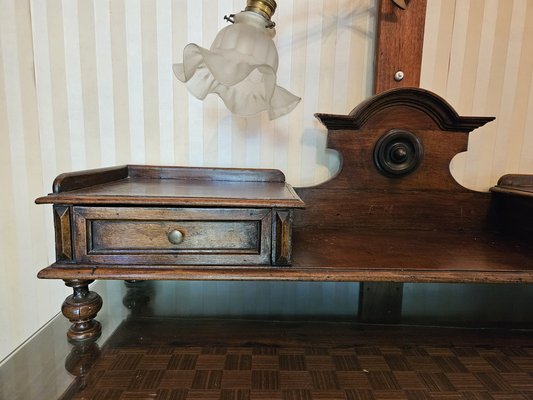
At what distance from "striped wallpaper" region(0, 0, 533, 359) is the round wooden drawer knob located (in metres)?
0.45

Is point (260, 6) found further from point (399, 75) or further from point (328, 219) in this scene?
point (328, 219)

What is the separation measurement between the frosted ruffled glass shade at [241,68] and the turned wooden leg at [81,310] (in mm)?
446

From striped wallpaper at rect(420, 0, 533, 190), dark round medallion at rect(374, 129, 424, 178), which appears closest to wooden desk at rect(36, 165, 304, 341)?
dark round medallion at rect(374, 129, 424, 178)

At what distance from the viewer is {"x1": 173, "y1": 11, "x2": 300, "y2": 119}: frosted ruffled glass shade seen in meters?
0.65

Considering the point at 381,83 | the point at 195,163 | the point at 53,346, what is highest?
the point at 381,83

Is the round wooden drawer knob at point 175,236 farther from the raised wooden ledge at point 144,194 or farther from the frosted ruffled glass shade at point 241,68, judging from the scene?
the frosted ruffled glass shade at point 241,68

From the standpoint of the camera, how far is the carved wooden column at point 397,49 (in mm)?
918

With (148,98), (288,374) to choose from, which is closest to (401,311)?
(288,374)

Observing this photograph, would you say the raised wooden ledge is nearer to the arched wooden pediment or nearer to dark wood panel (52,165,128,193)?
dark wood panel (52,165,128,193)

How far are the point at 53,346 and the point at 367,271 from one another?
61cm

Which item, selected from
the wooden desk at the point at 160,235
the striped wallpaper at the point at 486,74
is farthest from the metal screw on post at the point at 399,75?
the wooden desk at the point at 160,235

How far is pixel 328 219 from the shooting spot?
37.6 inches

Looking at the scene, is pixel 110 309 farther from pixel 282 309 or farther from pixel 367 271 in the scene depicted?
pixel 367 271

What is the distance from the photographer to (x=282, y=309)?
826mm
